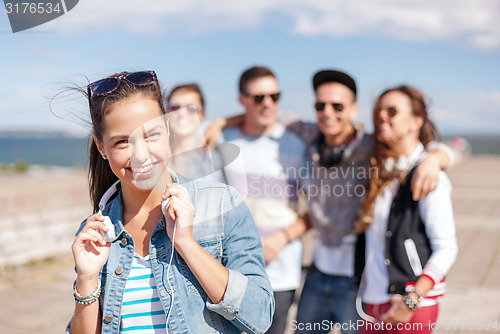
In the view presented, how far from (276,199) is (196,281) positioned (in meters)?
1.43

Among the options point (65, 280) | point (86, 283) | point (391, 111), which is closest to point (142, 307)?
point (86, 283)

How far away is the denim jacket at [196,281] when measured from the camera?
149cm

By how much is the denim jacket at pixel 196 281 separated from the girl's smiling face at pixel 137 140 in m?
0.13

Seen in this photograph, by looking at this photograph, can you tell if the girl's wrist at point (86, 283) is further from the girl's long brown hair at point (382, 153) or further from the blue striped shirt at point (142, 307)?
the girl's long brown hair at point (382, 153)

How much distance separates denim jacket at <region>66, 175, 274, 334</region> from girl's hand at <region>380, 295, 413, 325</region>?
0.95 metres

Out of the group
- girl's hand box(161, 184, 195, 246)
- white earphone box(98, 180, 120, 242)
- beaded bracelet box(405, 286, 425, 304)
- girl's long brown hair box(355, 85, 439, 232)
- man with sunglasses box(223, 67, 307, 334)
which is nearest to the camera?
girl's hand box(161, 184, 195, 246)

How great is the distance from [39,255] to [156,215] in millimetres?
5627

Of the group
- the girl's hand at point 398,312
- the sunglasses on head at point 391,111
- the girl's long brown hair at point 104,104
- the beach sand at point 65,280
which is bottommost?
the beach sand at point 65,280

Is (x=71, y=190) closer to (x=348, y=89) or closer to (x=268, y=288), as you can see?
(x=348, y=89)

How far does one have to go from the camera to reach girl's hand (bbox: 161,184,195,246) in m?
1.41

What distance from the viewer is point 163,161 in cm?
152

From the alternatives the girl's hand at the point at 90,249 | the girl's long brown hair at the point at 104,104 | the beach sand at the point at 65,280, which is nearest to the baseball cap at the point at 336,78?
the girl's long brown hair at the point at 104,104

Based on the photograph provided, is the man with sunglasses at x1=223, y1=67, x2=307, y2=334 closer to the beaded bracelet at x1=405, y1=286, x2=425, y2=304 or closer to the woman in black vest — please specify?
the woman in black vest

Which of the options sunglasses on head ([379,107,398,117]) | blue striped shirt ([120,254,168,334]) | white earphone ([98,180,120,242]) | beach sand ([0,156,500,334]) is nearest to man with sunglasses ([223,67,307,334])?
sunglasses on head ([379,107,398,117])
